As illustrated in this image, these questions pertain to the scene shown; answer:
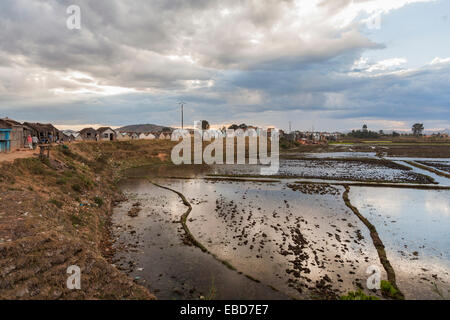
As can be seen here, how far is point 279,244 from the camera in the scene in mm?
14867

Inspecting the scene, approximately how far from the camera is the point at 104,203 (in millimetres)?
21625

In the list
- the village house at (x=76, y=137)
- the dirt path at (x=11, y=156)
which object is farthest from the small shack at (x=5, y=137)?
the village house at (x=76, y=137)

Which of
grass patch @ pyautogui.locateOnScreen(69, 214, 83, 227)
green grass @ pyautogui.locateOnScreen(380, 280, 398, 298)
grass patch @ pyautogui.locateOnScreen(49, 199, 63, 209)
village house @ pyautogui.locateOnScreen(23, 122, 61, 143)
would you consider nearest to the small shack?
village house @ pyautogui.locateOnScreen(23, 122, 61, 143)

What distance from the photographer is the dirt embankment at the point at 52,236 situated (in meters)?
8.48

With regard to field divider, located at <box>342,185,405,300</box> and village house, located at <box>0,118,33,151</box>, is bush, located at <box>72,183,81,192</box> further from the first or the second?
field divider, located at <box>342,185,405,300</box>

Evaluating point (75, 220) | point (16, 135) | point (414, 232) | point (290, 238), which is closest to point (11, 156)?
point (16, 135)

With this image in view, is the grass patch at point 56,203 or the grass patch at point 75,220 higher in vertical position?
the grass patch at point 56,203

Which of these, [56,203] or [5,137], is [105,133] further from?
[56,203]

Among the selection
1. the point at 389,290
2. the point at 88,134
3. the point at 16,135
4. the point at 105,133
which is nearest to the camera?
the point at 389,290

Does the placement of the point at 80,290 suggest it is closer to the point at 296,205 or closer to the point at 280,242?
the point at 280,242

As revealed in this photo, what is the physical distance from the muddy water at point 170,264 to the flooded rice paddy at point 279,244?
51 millimetres

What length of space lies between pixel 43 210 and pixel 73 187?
760cm

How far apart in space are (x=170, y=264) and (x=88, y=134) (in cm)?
7662

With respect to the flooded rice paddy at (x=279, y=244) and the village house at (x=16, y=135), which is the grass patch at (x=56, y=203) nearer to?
the flooded rice paddy at (x=279, y=244)
